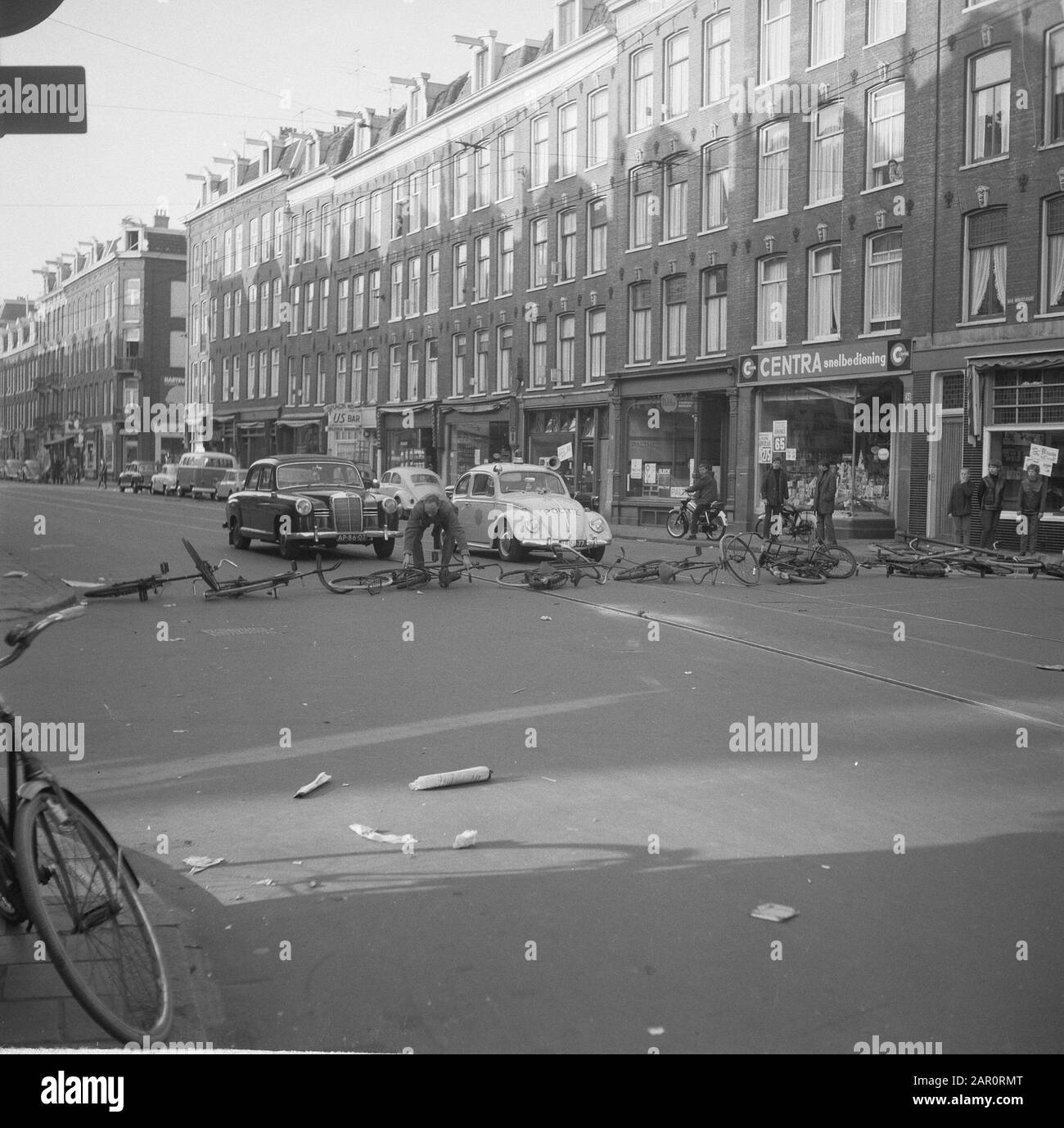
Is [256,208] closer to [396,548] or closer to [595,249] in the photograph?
[595,249]

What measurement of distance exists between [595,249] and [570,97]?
515cm

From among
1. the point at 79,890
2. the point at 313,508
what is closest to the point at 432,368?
the point at 313,508

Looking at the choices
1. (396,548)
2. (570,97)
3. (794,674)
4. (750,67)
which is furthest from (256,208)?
(794,674)

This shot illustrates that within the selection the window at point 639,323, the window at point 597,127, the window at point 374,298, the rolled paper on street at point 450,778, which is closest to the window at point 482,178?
the window at point 597,127

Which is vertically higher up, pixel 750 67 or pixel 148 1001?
pixel 750 67

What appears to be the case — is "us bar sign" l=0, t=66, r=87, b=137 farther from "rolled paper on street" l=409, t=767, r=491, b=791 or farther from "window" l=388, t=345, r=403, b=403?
"window" l=388, t=345, r=403, b=403

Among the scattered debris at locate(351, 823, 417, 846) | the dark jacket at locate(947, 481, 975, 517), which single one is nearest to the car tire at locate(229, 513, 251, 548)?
the dark jacket at locate(947, 481, 975, 517)

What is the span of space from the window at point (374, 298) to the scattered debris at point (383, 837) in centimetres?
5281

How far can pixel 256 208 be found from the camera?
234ft

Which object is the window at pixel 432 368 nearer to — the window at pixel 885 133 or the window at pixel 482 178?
the window at pixel 482 178

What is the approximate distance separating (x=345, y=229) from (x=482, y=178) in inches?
539

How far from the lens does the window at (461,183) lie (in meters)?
50.0

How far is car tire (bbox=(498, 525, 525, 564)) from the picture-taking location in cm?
2231
